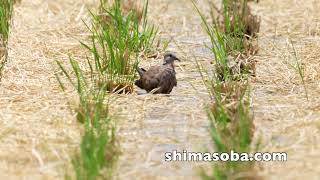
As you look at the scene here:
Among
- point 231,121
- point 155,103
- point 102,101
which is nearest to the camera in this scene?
point 231,121

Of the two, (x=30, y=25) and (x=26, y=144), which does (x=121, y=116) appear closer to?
(x=26, y=144)

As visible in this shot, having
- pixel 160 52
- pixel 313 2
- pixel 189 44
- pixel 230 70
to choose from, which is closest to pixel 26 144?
pixel 230 70

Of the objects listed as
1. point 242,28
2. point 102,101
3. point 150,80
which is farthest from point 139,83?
point 242,28

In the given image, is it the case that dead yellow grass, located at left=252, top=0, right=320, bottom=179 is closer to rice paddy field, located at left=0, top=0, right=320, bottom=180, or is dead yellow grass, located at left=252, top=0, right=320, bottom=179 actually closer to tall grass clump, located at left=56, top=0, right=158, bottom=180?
rice paddy field, located at left=0, top=0, right=320, bottom=180

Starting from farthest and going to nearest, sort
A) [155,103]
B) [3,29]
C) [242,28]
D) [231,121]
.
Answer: [242,28] → [3,29] → [155,103] → [231,121]

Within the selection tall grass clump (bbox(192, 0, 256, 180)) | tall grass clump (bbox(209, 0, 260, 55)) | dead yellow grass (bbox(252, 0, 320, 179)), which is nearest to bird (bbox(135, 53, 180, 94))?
tall grass clump (bbox(192, 0, 256, 180))

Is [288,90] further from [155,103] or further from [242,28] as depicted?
[242,28]

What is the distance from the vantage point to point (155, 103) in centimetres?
543

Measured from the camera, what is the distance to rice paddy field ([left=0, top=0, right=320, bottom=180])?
4070 millimetres

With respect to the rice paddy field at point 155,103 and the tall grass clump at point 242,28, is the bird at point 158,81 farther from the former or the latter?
the tall grass clump at point 242,28

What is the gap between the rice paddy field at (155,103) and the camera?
160 inches

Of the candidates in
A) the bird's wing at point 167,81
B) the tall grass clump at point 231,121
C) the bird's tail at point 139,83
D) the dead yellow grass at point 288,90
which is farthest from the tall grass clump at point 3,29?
the dead yellow grass at point 288,90

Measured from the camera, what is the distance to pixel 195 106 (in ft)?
17.6

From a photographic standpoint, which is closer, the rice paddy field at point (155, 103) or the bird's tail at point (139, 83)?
the rice paddy field at point (155, 103)
